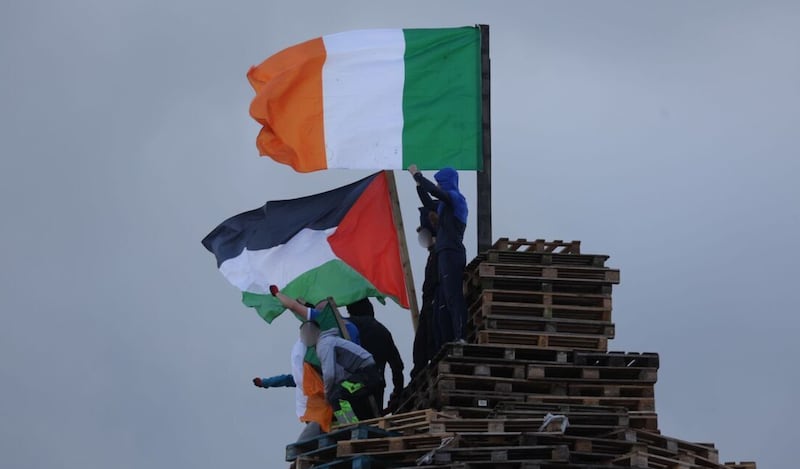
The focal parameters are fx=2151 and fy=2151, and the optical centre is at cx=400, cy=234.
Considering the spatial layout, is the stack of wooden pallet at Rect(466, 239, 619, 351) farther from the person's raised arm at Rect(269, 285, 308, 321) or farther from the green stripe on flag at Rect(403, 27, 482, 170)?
the green stripe on flag at Rect(403, 27, 482, 170)

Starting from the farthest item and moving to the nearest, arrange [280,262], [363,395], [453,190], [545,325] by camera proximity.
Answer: [280,262]
[453,190]
[363,395]
[545,325]

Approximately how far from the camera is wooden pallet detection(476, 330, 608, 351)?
28484 mm

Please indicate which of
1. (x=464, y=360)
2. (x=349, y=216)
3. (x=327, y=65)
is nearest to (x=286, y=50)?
(x=327, y=65)

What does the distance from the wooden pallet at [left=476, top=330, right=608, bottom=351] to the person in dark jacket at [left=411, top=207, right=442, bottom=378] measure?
5.10ft

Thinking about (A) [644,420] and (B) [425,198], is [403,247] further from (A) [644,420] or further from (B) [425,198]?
(A) [644,420]

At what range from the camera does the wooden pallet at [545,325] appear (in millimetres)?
28622

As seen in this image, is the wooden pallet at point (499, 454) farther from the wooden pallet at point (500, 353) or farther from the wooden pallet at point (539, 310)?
the wooden pallet at point (539, 310)

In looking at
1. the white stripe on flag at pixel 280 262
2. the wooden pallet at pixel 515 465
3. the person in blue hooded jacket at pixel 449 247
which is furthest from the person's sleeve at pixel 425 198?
the wooden pallet at pixel 515 465

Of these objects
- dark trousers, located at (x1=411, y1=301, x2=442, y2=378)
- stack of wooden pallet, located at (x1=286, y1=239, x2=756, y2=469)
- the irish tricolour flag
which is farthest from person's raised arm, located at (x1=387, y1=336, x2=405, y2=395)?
the irish tricolour flag

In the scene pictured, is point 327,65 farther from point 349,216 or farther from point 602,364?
point 602,364

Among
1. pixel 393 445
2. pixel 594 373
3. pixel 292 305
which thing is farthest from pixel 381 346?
pixel 393 445

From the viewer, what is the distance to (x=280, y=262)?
33.2 meters

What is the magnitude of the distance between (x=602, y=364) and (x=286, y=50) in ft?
27.9

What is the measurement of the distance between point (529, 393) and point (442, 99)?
655cm
